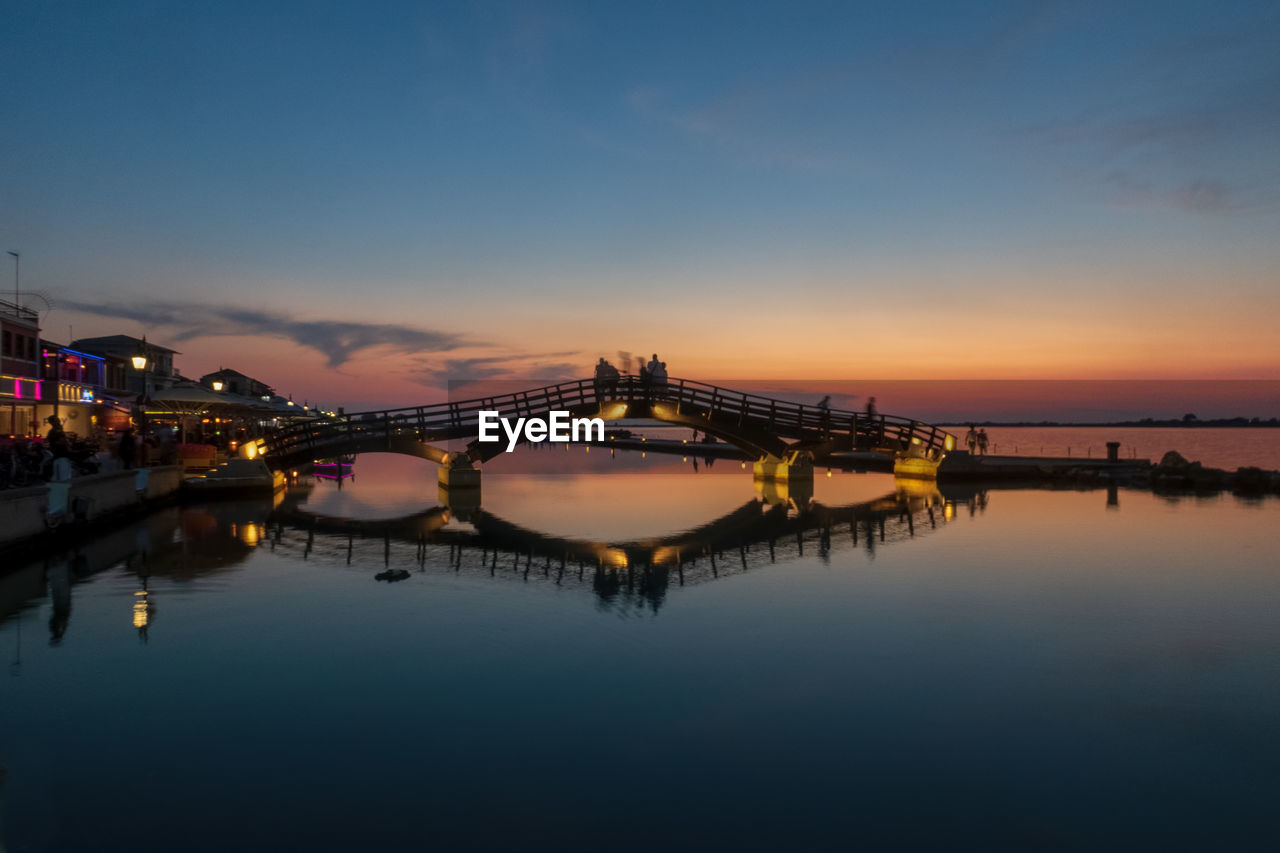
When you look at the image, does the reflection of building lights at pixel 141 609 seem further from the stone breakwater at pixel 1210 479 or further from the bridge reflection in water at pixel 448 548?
the stone breakwater at pixel 1210 479

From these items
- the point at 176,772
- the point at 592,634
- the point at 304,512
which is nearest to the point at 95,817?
the point at 176,772

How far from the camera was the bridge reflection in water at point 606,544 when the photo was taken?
71.4 feet

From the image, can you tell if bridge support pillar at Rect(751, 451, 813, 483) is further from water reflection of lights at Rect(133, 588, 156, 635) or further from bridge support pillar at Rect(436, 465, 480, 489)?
water reflection of lights at Rect(133, 588, 156, 635)

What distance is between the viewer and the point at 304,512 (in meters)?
34.9

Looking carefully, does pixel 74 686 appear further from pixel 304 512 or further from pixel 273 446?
pixel 273 446

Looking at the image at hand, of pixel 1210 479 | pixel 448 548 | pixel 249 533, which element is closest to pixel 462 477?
pixel 249 533

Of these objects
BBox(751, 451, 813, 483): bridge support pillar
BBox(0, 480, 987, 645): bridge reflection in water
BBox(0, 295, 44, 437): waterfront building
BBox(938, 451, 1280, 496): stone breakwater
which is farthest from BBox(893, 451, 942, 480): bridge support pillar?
BBox(0, 295, 44, 437): waterfront building

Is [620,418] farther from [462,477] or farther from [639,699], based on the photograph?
[639,699]

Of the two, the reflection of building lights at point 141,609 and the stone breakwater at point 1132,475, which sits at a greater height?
the stone breakwater at point 1132,475

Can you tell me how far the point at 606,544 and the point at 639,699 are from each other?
15.3 m

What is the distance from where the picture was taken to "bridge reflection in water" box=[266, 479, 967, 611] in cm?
2176

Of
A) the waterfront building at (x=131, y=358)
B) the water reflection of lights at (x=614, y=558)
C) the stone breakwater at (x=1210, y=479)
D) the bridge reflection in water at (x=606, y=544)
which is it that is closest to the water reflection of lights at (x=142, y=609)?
the bridge reflection in water at (x=606, y=544)

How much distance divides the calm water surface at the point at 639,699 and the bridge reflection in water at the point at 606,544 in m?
0.30

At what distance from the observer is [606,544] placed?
1064 inches
